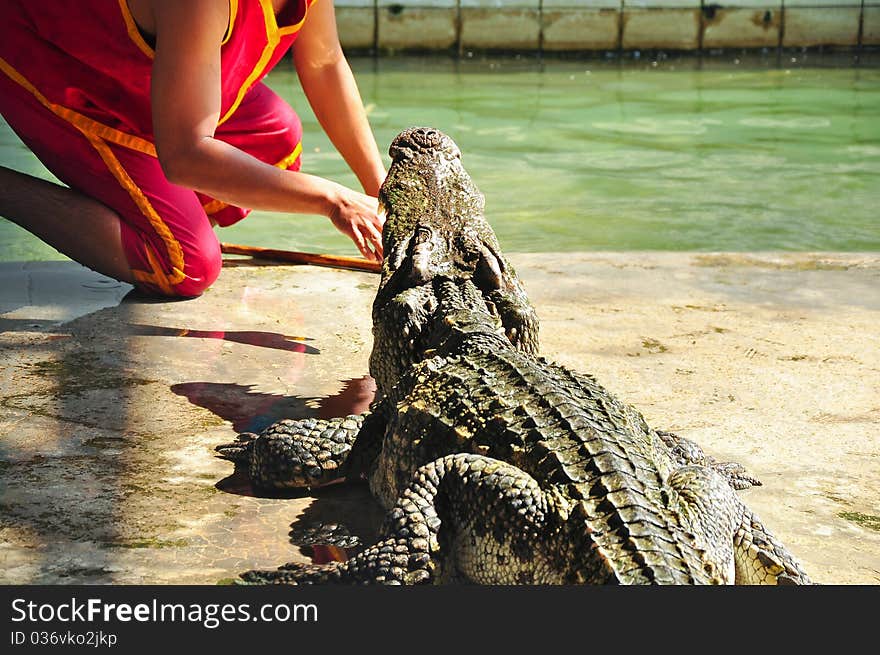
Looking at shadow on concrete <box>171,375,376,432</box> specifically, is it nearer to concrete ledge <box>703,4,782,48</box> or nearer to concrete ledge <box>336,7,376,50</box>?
concrete ledge <box>336,7,376,50</box>

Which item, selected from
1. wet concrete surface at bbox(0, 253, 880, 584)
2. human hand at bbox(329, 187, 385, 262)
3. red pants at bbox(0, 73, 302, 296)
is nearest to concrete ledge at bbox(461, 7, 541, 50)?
wet concrete surface at bbox(0, 253, 880, 584)

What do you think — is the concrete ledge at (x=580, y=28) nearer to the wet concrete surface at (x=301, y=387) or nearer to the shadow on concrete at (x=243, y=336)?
the wet concrete surface at (x=301, y=387)

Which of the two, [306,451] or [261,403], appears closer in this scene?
[306,451]

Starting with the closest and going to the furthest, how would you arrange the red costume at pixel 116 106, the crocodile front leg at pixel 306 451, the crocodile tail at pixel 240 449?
the crocodile front leg at pixel 306 451 < the crocodile tail at pixel 240 449 < the red costume at pixel 116 106

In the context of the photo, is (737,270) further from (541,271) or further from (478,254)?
(478,254)

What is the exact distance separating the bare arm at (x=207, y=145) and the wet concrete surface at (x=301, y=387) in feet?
1.52

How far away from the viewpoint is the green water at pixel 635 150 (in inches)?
200

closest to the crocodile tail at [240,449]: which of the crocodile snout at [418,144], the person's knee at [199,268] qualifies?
the crocodile snout at [418,144]

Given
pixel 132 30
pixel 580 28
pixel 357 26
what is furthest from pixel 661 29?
pixel 132 30

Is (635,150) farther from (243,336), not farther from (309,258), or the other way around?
(243,336)

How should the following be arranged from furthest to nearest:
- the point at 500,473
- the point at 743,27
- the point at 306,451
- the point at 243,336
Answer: the point at 743,27 < the point at 243,336 < the point at 306,451 < the point at 500,473

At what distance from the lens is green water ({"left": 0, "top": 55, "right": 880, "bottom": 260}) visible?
5086mm

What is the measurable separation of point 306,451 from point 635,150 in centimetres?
517

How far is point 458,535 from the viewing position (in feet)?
6.26
